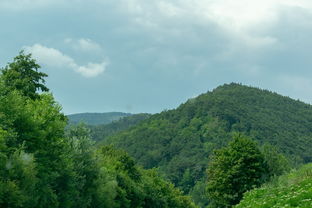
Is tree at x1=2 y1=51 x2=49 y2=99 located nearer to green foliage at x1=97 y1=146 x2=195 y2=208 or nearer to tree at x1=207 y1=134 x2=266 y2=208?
green foliage at x1=97 y1=146 x2=195 y2=208

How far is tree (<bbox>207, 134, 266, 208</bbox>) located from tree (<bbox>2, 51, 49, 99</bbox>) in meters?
27.4

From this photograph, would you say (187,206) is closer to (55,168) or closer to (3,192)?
(55,168)

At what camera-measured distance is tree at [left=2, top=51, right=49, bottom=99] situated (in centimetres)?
5684

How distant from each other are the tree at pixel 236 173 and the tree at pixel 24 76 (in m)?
27.4

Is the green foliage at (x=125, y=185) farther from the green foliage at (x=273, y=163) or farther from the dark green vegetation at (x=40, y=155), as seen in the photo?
the green foliage at (x=273, y=163)

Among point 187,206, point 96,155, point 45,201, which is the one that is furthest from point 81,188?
point 187,206

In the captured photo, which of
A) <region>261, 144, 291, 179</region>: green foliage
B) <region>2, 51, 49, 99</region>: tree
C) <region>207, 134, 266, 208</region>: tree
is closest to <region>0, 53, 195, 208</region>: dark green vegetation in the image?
<region>2, 51, 49, 99</region>: tree

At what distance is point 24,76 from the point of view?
5925 cm

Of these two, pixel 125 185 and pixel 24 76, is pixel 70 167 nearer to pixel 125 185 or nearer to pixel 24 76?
pixel 24 76

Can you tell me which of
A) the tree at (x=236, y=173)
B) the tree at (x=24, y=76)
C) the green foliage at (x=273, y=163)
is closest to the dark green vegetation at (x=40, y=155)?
the tree at (x=24, y=76)

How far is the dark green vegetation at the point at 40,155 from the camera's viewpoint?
37.1 metres

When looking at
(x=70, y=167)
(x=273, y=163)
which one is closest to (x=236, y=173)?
(x=273, y=163)

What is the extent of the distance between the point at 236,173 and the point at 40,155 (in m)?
32.6

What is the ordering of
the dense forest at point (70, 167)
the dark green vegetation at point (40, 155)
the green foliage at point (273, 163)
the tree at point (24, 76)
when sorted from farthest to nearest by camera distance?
the green foliage at point (273, 163), the tree at point (24, 76), the dark green vegetation at point (40, 155), the dense forest at point (70, 167)
